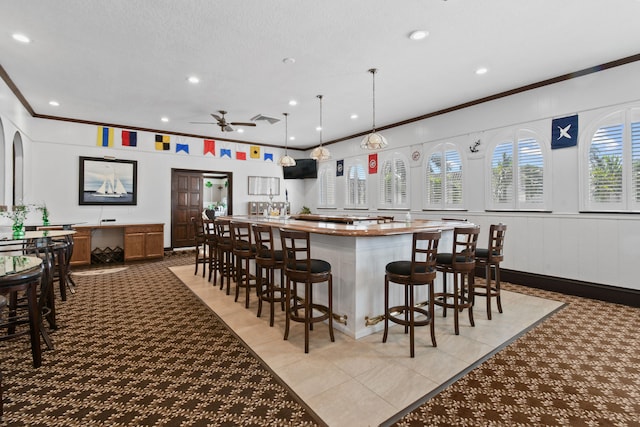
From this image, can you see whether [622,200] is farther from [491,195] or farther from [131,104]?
[131,104]

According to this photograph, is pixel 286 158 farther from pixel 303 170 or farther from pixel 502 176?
pixel 502 176

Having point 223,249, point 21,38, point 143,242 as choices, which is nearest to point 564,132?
point 223,249

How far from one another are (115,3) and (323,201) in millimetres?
7553

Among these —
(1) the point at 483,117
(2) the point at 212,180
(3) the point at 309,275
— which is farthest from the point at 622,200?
(2) the point at 212,180

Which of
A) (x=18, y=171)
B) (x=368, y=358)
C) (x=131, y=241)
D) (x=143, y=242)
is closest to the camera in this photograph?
(x=368, y=358)

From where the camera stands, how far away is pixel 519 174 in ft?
17.2

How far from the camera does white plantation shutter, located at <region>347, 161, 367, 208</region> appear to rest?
8.48m

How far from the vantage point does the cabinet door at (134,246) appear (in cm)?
693

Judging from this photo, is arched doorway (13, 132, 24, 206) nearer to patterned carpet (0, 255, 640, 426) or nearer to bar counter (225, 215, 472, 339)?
patterned carpet (0, 255, 640, 426)

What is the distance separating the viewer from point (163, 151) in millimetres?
8031

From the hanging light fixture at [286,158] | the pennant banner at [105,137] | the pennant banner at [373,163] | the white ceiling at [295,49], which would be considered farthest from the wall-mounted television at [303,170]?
the pennant banner at [105,137]

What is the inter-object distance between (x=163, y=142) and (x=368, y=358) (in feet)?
25.6

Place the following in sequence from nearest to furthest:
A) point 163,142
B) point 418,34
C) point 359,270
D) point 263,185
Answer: point 359,270, point 418,34, point 163,142, point 263,185

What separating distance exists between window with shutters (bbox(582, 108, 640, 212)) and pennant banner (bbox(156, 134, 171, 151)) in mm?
8964
